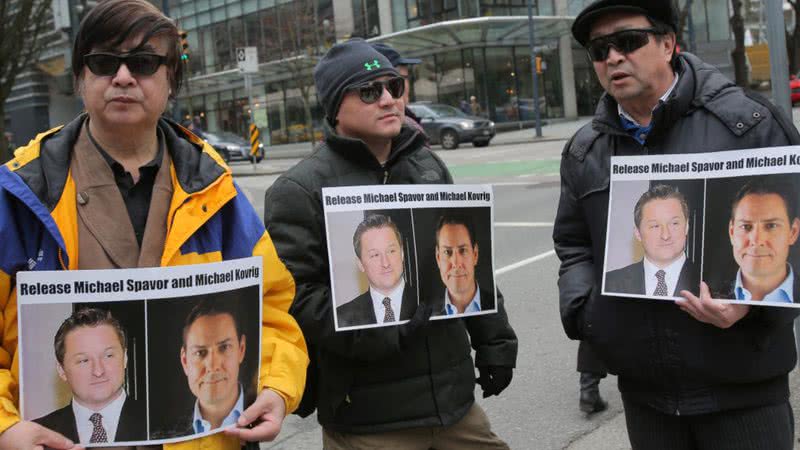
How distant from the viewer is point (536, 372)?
5754 mm

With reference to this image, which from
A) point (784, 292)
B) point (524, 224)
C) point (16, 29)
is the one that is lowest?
point (784, 292)

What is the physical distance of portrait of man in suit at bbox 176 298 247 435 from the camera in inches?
77.0

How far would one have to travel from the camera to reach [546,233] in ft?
36.2

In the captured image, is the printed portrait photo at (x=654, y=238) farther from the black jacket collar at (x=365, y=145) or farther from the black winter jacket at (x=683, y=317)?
the black jacket collar at (x=365, y=145)

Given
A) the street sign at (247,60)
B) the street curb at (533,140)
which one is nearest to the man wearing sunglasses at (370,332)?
the street sign at (247,60)

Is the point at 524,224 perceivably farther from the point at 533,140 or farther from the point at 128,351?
the point at 533,140

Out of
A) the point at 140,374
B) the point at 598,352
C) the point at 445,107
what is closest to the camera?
the point at 140,374

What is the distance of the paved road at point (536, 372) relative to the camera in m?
4.68

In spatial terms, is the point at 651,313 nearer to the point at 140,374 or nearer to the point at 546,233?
the point at 140,374

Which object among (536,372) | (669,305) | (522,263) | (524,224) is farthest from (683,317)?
(524,224)

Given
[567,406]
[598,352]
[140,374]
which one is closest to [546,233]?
[567,406]

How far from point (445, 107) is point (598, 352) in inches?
1143

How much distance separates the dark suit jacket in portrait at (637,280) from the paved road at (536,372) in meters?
2.26

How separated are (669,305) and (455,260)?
65 cm
